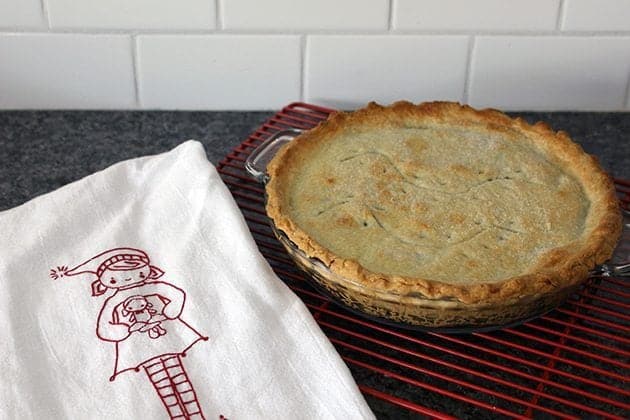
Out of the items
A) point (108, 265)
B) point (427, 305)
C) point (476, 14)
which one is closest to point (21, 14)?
point (108, 265)

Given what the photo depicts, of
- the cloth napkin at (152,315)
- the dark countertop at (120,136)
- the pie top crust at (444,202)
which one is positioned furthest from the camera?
the dark countertop at (120,136)

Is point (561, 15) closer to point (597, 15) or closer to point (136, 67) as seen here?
point (597, 15)

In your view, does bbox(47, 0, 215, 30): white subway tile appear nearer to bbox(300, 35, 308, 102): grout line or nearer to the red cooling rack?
bbox(300, 35, 308, 102): grout line

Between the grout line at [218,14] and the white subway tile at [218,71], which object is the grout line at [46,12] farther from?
the grout line at [218,14]

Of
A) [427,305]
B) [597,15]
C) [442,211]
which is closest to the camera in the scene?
[427,305]

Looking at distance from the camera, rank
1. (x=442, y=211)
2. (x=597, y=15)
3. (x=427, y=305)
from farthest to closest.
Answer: (x=597, y=15) → (x=442, y=211) → (x=427, y=305)

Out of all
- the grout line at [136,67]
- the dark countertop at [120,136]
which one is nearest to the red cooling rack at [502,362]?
the dark countertop at [120,136]

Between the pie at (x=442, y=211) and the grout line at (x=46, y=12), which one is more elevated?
the grout line at (x=46, y=12)

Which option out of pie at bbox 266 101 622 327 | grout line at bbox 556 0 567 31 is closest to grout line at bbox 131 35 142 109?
pie at bbox 266 101 622 327
